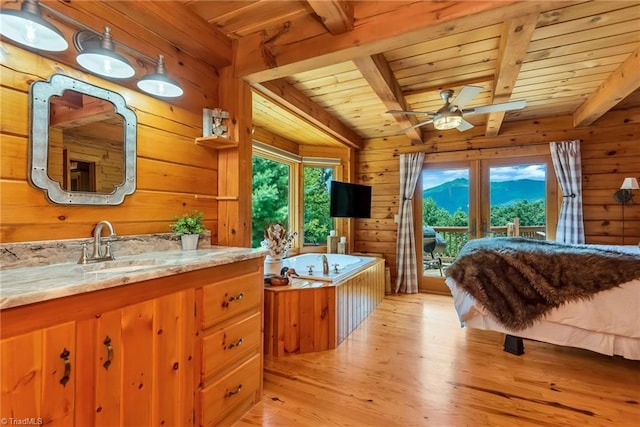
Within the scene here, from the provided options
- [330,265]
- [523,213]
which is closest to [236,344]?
[330,265]

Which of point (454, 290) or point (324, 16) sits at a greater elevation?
point (324, 16)

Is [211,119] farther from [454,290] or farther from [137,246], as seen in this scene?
[454,290]

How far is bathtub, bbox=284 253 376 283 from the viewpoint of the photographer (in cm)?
281

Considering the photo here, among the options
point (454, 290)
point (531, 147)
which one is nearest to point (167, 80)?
point (454, 290)

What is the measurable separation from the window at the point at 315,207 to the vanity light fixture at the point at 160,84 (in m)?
2.86

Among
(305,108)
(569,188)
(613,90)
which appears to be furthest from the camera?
(569,188)

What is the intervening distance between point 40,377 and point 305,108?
112 inches

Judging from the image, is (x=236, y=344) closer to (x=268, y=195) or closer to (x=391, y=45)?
(x=391, y=45)

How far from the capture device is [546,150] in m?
3.82

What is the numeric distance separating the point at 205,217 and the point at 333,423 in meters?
1.56

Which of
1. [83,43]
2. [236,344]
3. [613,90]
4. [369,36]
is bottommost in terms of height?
[236,344]

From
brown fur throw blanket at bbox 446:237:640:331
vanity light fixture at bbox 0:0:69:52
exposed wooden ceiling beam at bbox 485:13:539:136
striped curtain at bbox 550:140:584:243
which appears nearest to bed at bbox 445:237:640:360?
brown fur throw blanket at bbox 446:237:640:331

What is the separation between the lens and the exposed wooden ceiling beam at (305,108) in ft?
8.47

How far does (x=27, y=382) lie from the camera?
0.86 m
